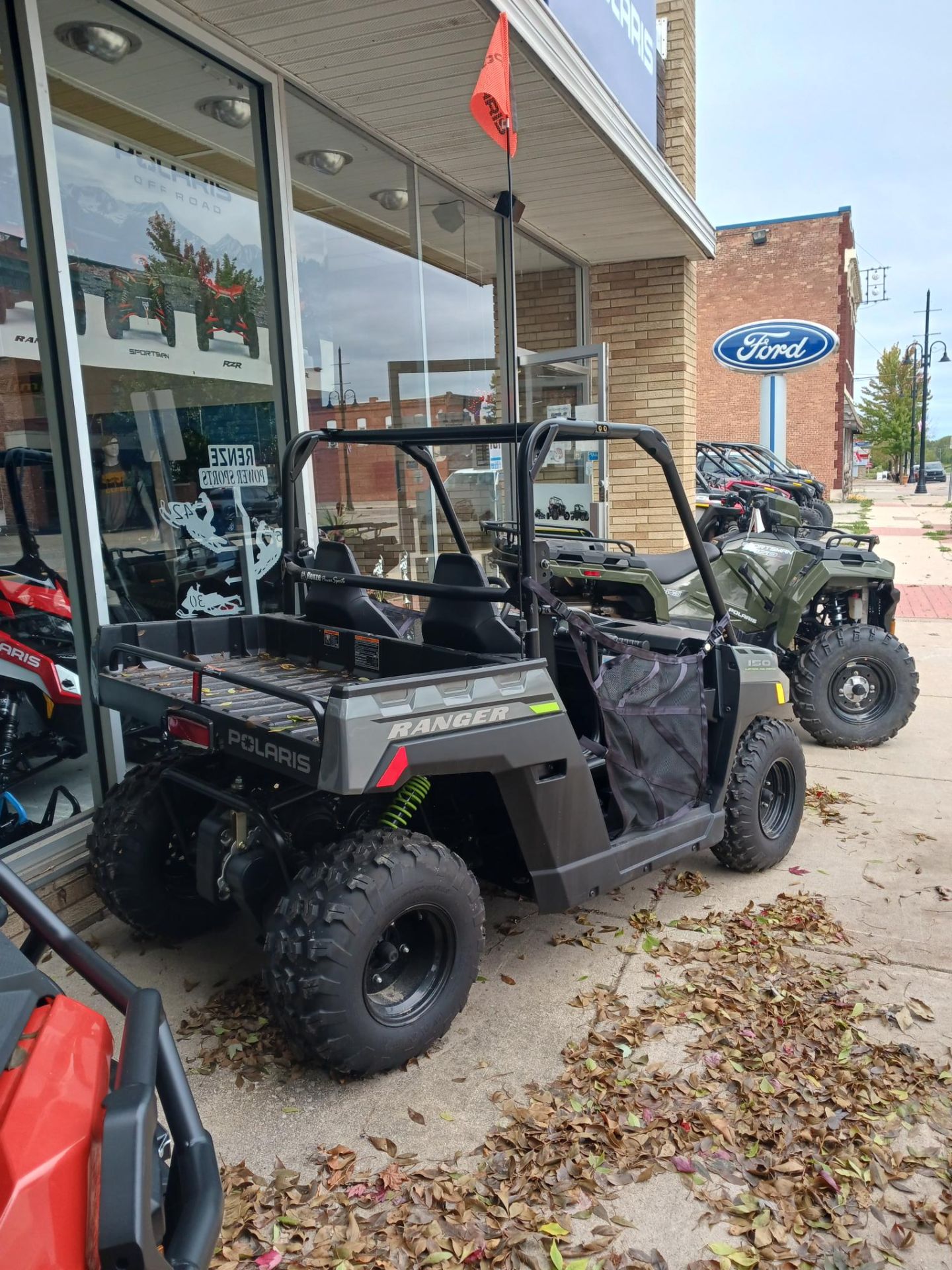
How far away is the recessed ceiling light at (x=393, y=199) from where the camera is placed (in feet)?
23.2

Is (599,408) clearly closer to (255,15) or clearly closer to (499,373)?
(499,373)

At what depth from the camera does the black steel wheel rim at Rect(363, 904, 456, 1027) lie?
118 inches

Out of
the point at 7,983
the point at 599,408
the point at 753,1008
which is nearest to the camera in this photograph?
the point at 7,983

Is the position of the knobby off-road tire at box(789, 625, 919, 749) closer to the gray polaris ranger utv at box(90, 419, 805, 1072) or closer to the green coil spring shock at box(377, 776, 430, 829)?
the gray polaris ranger utv at box(90, 419, 805, 1072)

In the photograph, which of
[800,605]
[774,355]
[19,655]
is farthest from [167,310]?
[774,355]

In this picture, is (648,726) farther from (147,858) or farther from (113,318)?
(113,318)

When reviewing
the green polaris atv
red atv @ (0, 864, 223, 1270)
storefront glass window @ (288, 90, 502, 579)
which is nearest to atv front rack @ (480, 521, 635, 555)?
the green polaris atv

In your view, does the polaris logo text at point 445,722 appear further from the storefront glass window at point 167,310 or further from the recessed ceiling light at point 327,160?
the recessed ceiling light at point 327,160

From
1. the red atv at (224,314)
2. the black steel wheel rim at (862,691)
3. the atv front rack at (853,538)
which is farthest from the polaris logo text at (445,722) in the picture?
the atv front rack at (853,538)

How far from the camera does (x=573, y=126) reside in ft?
20.4

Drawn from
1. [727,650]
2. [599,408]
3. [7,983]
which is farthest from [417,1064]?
[599,408]

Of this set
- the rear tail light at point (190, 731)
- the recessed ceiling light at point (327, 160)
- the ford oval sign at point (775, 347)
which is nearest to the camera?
the rear tail light at point (190, 731)

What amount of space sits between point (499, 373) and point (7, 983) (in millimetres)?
8212

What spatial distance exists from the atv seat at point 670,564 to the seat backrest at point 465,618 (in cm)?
310
